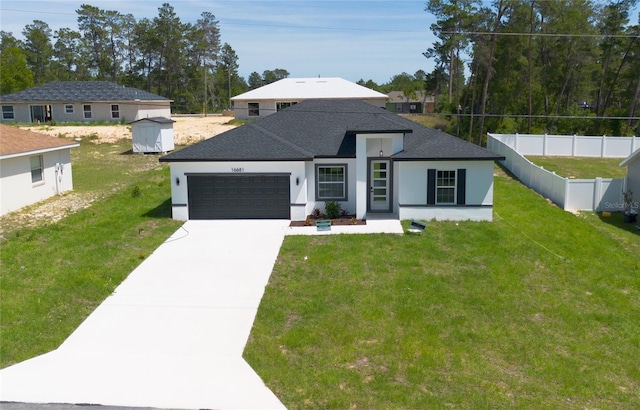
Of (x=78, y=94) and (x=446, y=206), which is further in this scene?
(x=78, y=94)

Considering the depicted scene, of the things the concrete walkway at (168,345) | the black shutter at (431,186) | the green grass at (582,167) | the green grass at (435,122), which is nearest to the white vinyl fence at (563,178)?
the green grass at (582,167)

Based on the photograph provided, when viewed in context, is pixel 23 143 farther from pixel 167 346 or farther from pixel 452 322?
pixel 452 322

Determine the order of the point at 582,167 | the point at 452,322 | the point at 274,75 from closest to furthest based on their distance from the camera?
the point at 452,322
the point at 582,167
the point at 274,75

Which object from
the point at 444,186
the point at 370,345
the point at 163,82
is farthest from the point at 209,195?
the point at 163,82

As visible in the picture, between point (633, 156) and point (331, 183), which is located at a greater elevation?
point (633, 156)

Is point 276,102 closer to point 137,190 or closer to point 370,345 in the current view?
point 137,190

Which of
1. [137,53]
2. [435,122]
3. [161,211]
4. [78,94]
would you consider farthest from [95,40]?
[161,211]

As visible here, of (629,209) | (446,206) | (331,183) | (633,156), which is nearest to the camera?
(446,206)
